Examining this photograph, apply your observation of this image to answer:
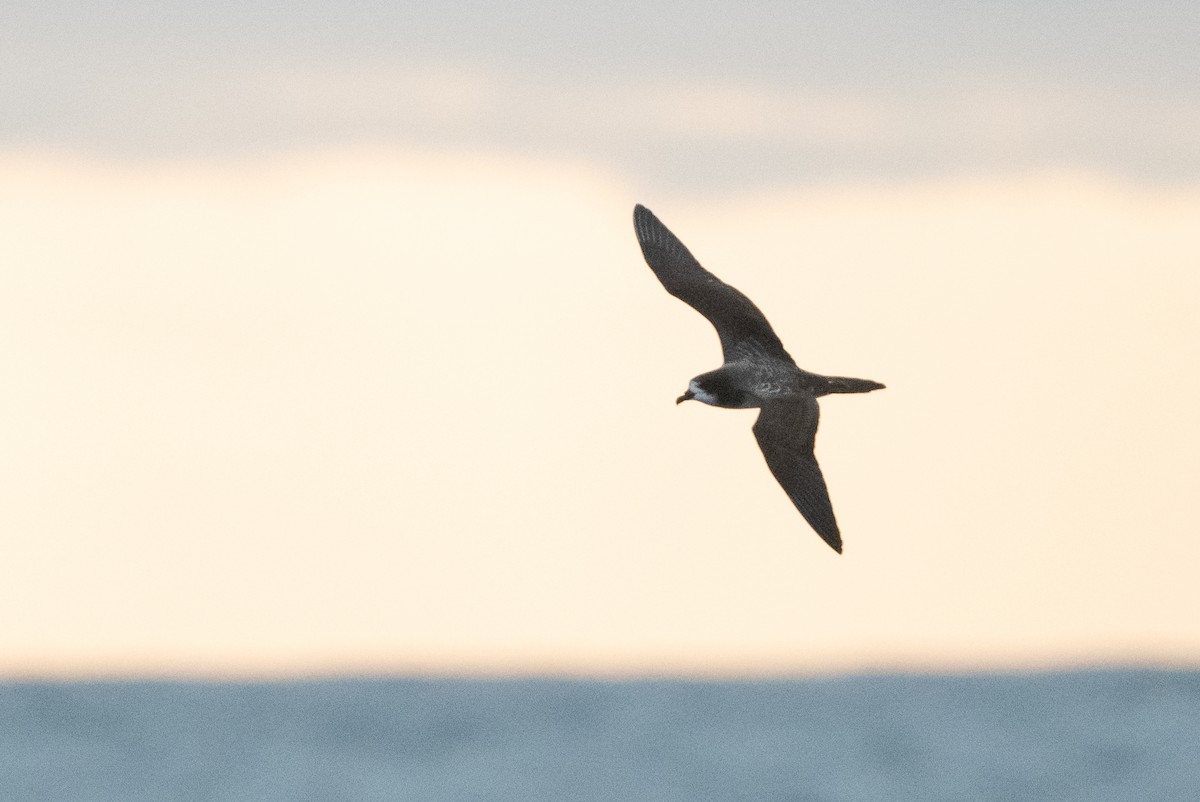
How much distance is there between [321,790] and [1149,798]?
3455cm

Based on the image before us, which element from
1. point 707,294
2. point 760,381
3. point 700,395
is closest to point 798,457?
point 760,381

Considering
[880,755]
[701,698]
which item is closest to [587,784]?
[880,755]

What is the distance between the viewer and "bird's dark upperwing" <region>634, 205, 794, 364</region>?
22125 millimetres

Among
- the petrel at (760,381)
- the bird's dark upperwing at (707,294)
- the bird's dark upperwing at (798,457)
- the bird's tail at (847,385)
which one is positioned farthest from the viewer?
the bird's dark upperwing at (707,294)

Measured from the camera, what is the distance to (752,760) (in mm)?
107125

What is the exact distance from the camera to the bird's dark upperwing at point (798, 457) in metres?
19.5

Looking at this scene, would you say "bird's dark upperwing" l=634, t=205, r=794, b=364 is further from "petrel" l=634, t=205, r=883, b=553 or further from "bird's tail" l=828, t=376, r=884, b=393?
"bird's tail" l=828, t=376, r=884, b=393

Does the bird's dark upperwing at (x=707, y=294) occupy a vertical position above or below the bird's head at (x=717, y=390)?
above

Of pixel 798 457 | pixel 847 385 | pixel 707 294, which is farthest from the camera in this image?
pixel 707 294

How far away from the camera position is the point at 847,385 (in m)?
21.2

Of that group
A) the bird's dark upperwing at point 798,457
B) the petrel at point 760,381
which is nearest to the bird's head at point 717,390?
the petrel at point 760,381

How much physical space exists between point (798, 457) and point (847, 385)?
5.26ft

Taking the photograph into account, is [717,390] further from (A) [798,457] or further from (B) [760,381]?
(A) [798,457]

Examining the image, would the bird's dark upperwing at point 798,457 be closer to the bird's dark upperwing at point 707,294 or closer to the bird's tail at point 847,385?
the bird's tail at point 847,385
